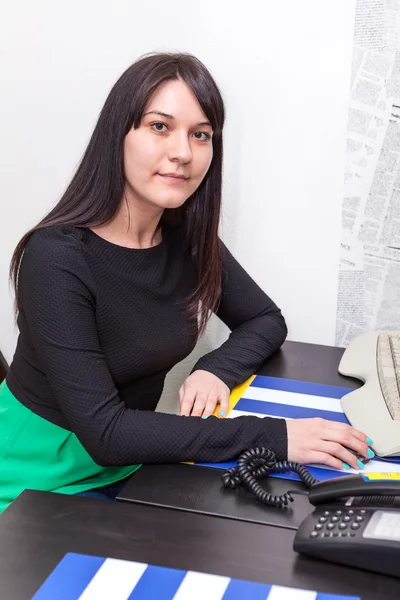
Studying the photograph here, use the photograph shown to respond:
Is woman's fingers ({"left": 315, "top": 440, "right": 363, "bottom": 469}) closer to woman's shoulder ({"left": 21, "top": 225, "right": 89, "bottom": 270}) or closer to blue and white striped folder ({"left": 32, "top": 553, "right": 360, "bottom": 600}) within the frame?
blue and white striped folder ({"left": 32, "top": 553, "right": 360, "bottom": 600})

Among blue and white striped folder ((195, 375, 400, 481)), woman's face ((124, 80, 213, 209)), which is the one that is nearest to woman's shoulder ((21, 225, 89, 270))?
woman's face ((124, 80, 213, 209))

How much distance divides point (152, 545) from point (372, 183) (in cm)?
124

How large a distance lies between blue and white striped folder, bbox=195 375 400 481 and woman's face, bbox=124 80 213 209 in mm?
403

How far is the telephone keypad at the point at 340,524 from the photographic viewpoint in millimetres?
885

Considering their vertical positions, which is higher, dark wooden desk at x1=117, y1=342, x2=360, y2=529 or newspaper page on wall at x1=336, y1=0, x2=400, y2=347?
newspaper page on wall at x1=336, y1=0, x2=400, y2=347

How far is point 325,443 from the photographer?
1168 mm

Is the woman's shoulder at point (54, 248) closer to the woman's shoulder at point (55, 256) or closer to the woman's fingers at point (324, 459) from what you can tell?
the woman's shoulder at point (55, 256)

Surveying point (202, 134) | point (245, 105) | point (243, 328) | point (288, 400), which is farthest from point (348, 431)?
point (245, 105)

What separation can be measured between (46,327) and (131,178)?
341mm

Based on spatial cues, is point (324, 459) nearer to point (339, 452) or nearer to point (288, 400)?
point (339, 452)

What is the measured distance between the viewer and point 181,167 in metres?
1.37

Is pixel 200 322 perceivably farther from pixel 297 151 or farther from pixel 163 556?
pixel 163 556

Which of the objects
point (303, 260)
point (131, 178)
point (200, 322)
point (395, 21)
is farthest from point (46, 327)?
point (395, 21)

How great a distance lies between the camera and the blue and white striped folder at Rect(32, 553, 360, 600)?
816 mm
